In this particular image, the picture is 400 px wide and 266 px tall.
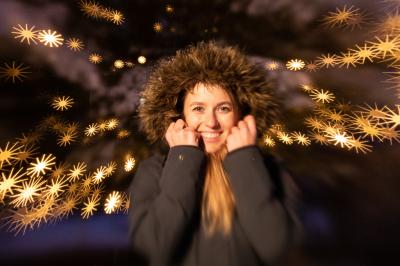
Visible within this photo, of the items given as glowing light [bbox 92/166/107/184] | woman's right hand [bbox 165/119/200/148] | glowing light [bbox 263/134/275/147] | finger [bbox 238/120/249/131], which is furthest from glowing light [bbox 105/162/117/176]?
glowing light [bbox 263/134/275/147]

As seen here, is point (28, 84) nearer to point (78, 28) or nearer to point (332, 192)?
point (78, 28)

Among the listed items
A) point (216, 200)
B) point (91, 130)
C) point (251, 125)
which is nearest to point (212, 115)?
point (251, 125)

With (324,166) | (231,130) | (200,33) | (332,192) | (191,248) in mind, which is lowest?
(191,248)

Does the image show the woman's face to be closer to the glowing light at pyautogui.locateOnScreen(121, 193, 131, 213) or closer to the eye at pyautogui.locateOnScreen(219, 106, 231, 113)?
the eye at pyautogui.locateOnScreen(219, 106, 231, 113)

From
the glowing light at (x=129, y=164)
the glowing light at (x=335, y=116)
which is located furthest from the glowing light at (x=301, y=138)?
the glowing light at (x=129, y=164)

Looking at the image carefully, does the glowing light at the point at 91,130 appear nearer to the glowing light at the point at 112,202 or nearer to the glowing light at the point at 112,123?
the glowing light at the point at 112,123

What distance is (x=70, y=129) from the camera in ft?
2.31

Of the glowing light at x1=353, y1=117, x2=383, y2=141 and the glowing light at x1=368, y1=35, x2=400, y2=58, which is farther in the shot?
the glowing light at x1=353, y1=117, x2=383, y2=141

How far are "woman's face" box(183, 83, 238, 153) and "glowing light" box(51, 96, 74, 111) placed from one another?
36 cm

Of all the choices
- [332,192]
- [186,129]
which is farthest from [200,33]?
[332,192]

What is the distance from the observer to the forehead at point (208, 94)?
85cm

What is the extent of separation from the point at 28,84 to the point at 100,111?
26cm

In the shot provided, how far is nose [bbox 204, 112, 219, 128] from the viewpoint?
0.82 meters

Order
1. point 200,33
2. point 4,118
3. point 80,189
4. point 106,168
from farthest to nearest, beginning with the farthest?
point 200,33 → point 106,168 → point 80,189 → point 4,118
